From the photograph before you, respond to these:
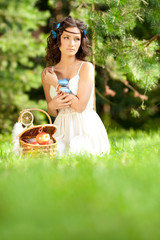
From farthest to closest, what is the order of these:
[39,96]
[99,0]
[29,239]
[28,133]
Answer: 1. [39,96]
2. [99,0]
3. [28,133]
4. [29,239]

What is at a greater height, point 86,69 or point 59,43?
point 59,43

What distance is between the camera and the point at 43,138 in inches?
99.2

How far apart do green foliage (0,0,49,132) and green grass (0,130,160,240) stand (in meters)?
4.17

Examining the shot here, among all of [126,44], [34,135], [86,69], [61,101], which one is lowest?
[34,135]

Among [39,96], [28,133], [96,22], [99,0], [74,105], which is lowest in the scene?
[39,96]

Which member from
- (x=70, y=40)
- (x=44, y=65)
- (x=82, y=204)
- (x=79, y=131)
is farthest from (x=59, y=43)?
(x=82, y=204)

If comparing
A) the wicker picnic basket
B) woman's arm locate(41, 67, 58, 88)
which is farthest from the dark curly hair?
the wicker picnic basket

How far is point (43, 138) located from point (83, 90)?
51 cm

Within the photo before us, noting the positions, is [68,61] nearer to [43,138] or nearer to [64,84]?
[64,84]

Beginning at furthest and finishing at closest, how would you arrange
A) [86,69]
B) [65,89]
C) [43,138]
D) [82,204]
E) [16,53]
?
[16,53]
[86,69]
[65,89]
[43,138]
[82,204]

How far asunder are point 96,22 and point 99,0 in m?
0.21

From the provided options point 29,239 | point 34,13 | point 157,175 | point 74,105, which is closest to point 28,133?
point 74,105

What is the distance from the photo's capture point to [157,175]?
5.64ft

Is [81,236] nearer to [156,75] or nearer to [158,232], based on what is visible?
[158,232]
